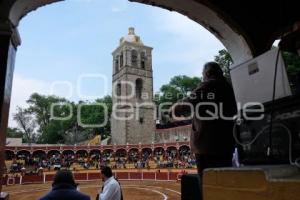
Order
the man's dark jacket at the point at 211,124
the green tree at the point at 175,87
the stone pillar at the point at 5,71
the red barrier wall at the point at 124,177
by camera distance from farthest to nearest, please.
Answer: the green tree at the point at 175,87 < the red barrier wall at the point at 124,177 < the stone pillar at the point at 5,71 < the man's dark jacket at the point at 211,124

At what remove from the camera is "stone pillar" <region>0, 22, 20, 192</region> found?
7.71 ft

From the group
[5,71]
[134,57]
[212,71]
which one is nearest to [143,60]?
[134,57]

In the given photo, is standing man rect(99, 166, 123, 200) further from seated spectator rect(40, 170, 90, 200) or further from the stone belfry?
the stone belfry

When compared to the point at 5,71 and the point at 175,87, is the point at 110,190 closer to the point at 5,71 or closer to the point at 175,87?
the point at 5,71

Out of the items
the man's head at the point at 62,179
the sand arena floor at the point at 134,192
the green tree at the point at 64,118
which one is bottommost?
the sand arena floor at the point at 134,192

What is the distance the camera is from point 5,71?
7.86 feet

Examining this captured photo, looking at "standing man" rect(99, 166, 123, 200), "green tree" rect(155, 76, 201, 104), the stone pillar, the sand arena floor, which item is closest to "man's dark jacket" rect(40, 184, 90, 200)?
the stone pillar

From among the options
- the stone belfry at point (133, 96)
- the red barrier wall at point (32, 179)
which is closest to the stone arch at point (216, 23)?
the red barrier wall at point (32, 179)

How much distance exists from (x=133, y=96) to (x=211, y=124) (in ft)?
139

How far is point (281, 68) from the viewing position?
5.66ft

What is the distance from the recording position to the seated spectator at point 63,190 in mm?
2732

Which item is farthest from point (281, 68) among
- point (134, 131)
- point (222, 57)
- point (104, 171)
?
point (134, 131)

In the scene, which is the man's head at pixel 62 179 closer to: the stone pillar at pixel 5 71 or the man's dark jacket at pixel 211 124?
the stone pillar at pixel 5 71

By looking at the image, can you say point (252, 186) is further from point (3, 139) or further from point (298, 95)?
point (3, 139)
